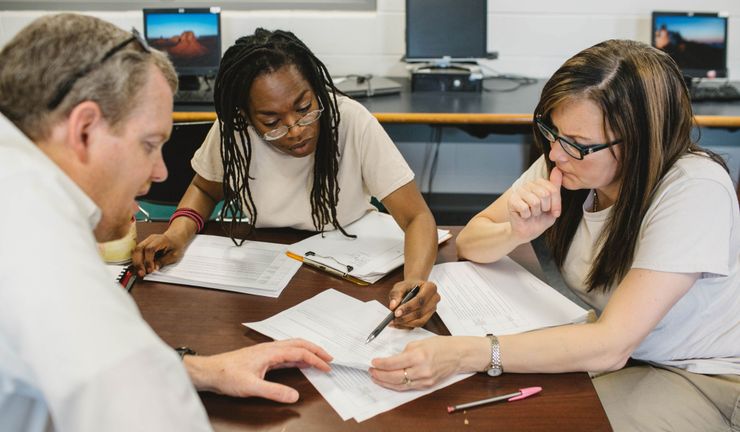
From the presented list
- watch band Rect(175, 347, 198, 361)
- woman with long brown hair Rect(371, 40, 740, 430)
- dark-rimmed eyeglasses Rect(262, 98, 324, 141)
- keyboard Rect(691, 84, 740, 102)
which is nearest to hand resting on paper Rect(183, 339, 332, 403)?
watch band Rect(175, 347, 198, 361)

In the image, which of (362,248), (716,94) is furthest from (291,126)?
(716,94)

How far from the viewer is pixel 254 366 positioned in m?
1.00

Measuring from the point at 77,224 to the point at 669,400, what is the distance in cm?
106

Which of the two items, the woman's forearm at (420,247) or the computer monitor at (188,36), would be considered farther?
the computer monitor at (188,36)

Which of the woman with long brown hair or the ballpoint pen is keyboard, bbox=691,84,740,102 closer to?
the woman with long brown hair

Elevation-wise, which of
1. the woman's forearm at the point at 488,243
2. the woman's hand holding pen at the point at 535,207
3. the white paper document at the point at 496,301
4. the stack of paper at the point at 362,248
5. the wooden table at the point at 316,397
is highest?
the woman's hand holding pen at the point at 535,207

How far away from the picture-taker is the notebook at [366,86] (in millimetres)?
2822

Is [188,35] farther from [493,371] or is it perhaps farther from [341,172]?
[493,371]

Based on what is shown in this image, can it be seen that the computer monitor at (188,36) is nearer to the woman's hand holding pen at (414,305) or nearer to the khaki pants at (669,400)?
the woman's hand holding pen at (414,305)

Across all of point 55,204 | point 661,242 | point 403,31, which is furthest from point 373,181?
point 403,31

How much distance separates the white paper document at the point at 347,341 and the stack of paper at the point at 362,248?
11 centimetres

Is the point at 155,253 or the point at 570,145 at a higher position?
the point at 570,145

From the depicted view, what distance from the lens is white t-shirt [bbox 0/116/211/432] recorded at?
1.78 feet

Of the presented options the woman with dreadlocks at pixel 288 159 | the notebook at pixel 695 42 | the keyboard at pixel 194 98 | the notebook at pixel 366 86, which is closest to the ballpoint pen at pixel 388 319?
the woman with dreadlocks at pixel 288 159
